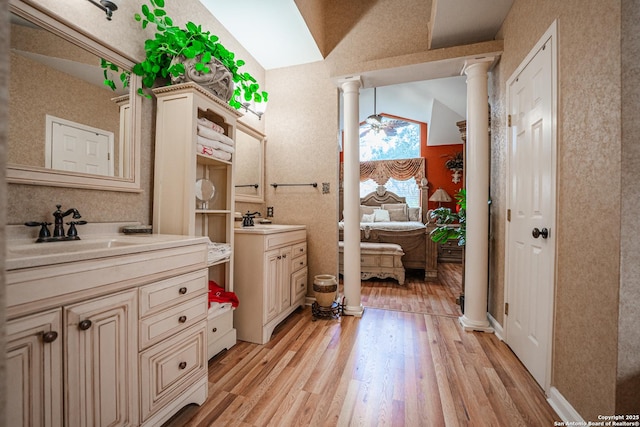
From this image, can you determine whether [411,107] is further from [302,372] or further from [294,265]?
[302,372]

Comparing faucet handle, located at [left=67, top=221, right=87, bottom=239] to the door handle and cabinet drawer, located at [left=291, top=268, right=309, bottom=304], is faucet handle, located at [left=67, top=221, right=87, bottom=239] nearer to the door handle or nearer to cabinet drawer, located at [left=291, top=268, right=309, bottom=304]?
cabinet drawer, located at [left=291, top=268, right=309, bottom=304]

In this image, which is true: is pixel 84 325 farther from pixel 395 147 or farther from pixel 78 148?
pixel 395 147

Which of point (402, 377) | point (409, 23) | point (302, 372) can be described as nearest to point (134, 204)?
point (302, 372)

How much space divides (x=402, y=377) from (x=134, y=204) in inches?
79.9

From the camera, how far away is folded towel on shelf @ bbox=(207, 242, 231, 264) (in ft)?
5.78

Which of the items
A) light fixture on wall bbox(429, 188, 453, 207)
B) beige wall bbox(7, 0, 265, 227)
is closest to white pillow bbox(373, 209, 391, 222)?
light fixture on wall bbox(429, 188, 453, 207)

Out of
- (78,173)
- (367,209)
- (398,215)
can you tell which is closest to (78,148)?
(78,173)

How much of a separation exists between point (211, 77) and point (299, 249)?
1700 mm

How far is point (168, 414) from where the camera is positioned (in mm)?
1191

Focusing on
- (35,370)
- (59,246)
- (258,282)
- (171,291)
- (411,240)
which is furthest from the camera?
(411,240)

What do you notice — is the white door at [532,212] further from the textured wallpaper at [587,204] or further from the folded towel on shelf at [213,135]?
the folded towel on shelf at [213,135]

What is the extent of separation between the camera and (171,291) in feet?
3.94

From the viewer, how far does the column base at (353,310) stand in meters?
2.60

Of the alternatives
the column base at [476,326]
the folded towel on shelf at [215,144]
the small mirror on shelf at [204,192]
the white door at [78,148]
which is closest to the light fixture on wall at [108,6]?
the white door at [78,148]
